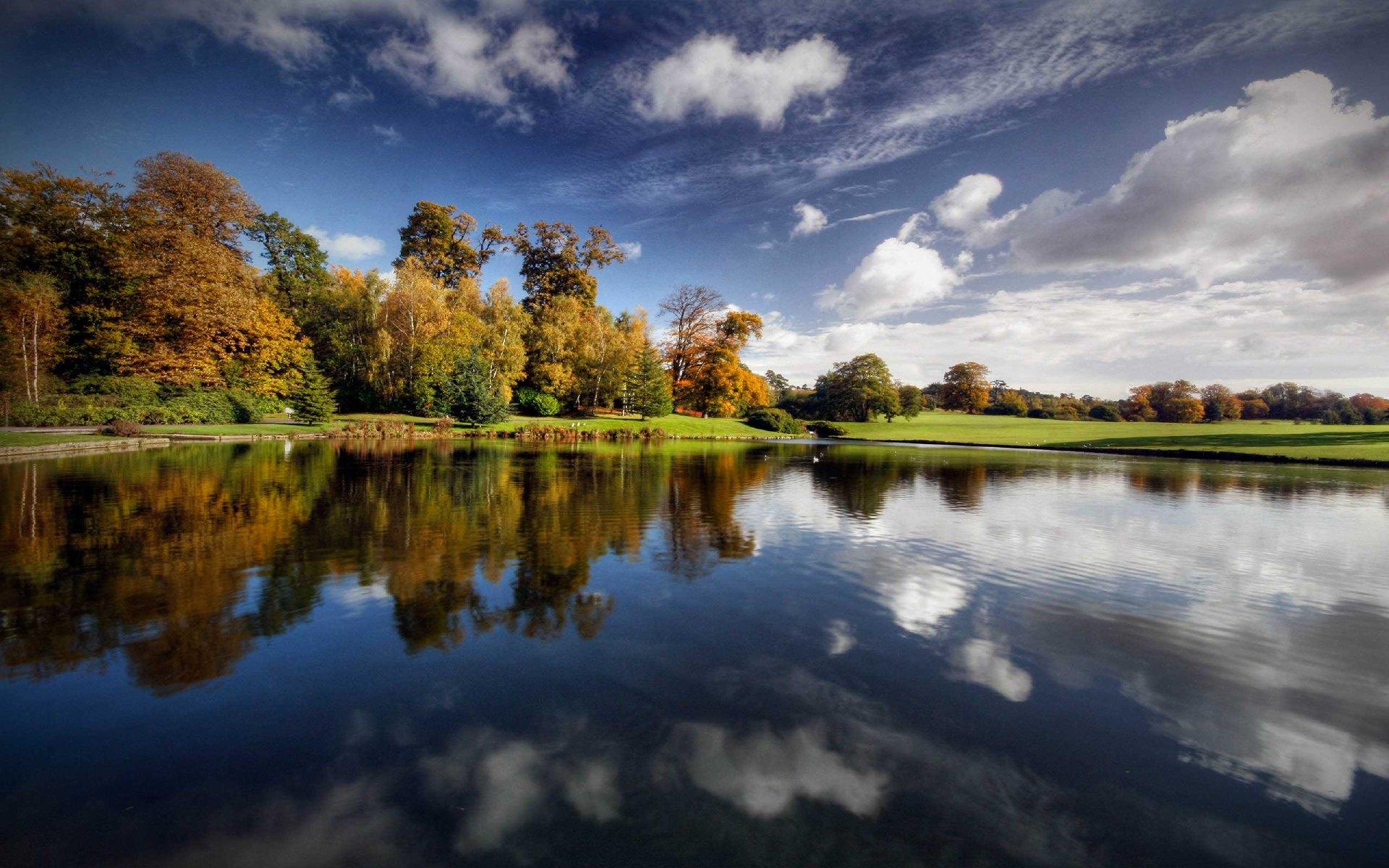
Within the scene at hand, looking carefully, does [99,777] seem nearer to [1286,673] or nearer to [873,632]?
[873,632]

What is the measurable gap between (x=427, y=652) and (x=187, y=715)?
1721 millimetres

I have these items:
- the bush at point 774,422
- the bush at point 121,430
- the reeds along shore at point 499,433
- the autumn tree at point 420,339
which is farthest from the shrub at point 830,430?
the bush at point 121,430

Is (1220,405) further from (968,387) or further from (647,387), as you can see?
(647,387)

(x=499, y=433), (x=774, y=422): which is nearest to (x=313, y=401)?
(x=499, y=433)

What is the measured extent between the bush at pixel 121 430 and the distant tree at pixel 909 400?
6966 centimetres

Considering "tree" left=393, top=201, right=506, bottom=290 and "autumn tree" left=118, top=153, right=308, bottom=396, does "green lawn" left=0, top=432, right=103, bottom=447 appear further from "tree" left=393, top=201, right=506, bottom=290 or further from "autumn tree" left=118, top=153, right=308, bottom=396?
"tree" left=393, top=201, right=506, bottom=290

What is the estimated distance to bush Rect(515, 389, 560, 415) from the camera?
51.7 meters

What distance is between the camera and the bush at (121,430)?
25891 mm

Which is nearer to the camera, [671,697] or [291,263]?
[671,697]

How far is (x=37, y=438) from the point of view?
21578 mm

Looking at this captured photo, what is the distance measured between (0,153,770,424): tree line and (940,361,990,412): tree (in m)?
45.2

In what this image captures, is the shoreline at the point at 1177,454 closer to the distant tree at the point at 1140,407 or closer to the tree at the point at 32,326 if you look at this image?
the distant tree at the point at 1140,407

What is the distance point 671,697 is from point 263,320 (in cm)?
4755

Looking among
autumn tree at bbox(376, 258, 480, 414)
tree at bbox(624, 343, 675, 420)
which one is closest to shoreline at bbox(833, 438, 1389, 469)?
tree at bbox(624, 343, 675, 420)
